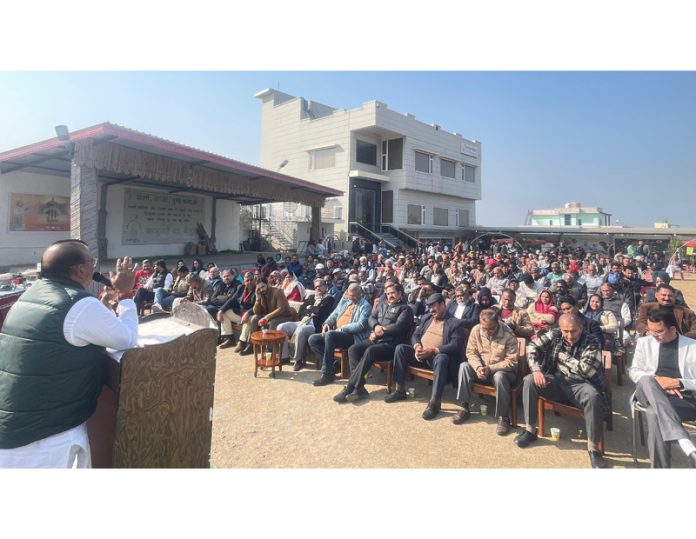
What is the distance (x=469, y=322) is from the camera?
15.9 feet

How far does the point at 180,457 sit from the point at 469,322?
12.4 ft

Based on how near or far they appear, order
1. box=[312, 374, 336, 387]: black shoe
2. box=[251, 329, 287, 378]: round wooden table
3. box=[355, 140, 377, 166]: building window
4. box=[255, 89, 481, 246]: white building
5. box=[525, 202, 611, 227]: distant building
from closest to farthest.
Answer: box=[312, 374, 336, 387]: black shoe
box=[251, 329, 287, 378]: round wooden table
box=[255, 89, 481, 246]: white building
box=[355, 140, 377, 166]: building window
box=[525, 202, 611, 227]: distant building

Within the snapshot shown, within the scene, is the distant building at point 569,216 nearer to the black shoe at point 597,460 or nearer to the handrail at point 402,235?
the handrail at point 402,235

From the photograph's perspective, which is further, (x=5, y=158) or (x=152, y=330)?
(x=5, y=158)

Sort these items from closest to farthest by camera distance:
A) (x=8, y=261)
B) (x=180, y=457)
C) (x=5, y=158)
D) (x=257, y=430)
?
(x=180, y=457)
(x=257, y=430)
(x=5, y=158)
(x=8, y=261)

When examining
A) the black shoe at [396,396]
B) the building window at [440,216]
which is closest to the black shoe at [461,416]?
the black shoe at [396,396]

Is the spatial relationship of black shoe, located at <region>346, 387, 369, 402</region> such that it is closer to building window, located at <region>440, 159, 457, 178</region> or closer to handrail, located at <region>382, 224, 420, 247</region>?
handrail, located at <region>382, 224, 420, 247</region>

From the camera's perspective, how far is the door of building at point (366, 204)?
2423cm

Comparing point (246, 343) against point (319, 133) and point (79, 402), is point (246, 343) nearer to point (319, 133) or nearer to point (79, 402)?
point (79, 402)

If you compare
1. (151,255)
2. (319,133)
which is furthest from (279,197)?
(319,133)

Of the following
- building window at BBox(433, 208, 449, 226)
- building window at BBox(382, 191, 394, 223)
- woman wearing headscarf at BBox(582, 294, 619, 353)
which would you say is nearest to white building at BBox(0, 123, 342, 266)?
building window at BBox(382, 191, 394, 223)

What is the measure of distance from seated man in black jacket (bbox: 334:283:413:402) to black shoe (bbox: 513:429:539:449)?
5.35 feet

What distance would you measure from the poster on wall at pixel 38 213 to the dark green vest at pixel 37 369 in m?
13.4

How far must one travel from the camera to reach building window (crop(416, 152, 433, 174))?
86.9 ft
